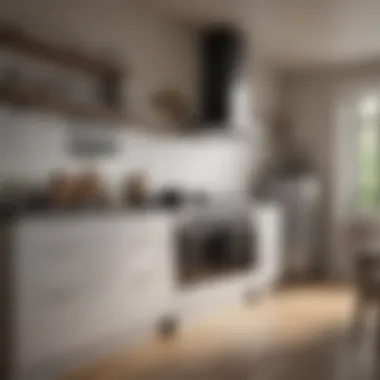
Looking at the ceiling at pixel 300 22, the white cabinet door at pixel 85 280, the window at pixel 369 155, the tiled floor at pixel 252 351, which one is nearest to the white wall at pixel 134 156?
the white cabinet door at pixel 85 280

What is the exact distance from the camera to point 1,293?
307 centimetres

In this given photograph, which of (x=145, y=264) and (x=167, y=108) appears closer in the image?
(x=145, y=264)

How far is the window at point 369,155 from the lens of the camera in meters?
7.34

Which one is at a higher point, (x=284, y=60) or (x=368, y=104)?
(x=284, y=60)

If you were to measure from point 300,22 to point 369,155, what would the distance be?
2.46 metres

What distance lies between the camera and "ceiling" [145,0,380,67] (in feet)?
16.6

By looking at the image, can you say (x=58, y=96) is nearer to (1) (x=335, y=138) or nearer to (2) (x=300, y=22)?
(2) (x=300, y=22)

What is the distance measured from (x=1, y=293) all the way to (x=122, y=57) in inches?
99.2

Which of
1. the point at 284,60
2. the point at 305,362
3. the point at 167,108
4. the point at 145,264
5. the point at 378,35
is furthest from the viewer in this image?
the point at 284,60

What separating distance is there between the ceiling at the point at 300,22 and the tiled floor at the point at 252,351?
8.35 ft

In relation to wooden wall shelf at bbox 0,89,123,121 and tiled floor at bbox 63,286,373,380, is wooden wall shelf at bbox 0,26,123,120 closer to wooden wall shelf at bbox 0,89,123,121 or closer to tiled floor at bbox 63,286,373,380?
wooden wall shelf at bbox 0,89,123,121

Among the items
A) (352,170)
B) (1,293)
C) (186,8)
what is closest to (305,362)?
(1,293)

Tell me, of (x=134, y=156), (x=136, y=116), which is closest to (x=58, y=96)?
(x=136, y=116)

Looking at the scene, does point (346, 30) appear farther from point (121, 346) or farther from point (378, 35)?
point (121, 346)
